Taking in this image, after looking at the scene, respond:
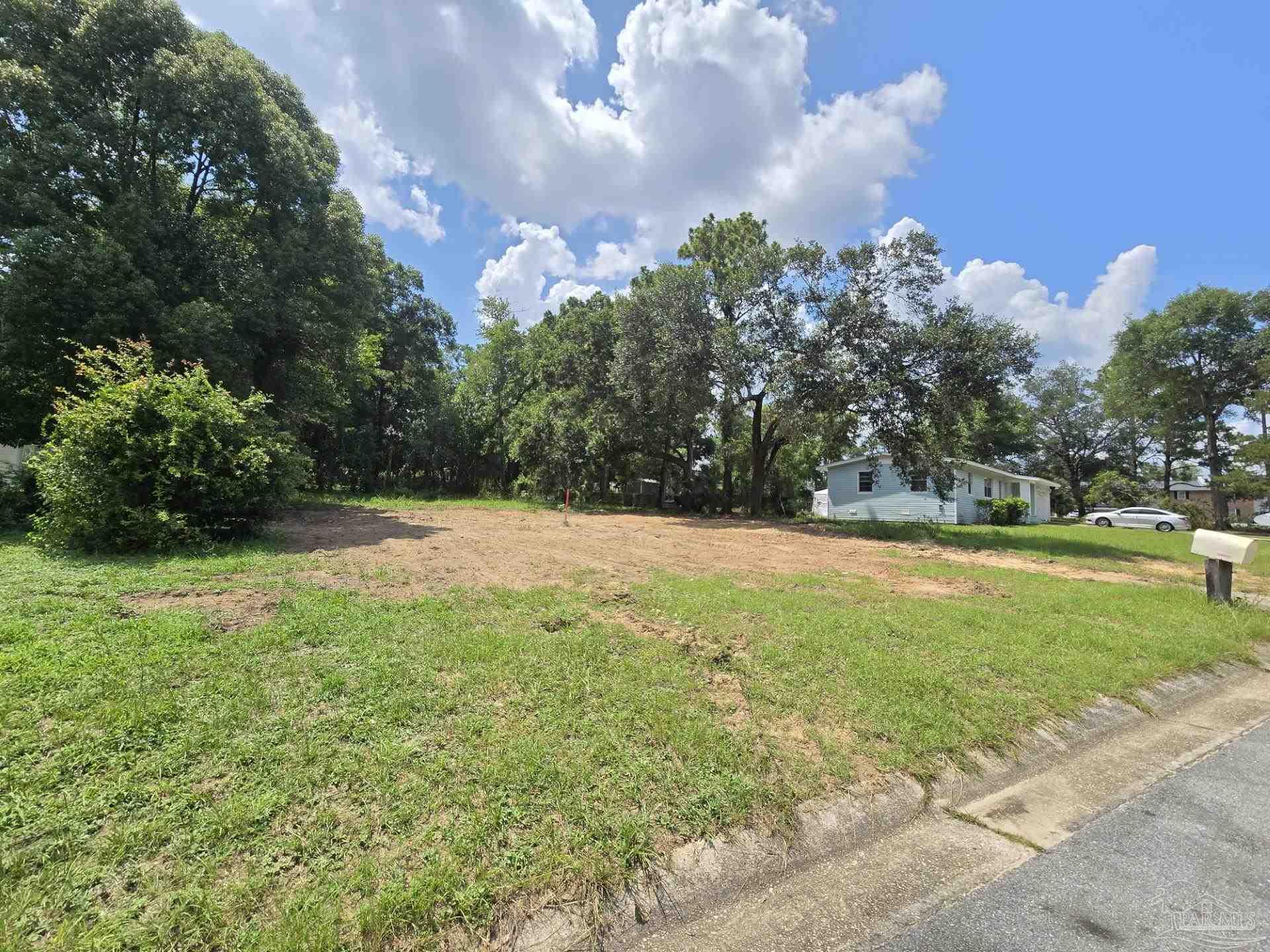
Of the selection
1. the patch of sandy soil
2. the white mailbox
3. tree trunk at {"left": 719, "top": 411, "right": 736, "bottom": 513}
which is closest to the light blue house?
tree trunk at {"left": 719, "top": 411, "right": 736, "bottom": 513}

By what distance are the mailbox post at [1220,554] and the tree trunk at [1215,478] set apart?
2886cm

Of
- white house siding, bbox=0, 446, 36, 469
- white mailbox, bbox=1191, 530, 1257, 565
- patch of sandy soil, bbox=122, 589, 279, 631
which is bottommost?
patch of sandy soil, bbox=122, 589, 279, 631

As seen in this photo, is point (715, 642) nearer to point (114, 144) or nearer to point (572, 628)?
point (572, 628)

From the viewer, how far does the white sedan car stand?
84.7 feet

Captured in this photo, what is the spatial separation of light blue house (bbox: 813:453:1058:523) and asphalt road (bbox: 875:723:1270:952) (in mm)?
22008

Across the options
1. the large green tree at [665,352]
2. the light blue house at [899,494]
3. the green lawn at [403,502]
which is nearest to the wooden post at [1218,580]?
the large green tree at [665,352]

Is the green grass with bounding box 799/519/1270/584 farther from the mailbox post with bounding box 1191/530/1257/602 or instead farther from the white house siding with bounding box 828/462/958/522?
the white house siding with bounding box 828/462/958/522

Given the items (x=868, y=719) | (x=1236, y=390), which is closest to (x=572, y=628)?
(x=868, y=719)

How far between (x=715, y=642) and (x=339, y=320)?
14.7m

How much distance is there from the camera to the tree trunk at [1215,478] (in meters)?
26.4

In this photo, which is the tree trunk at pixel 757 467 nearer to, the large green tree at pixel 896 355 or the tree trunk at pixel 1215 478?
the large green tree at pixel 896 355

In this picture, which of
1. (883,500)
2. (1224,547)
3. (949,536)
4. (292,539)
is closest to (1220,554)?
(1224,547)

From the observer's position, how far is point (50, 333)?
9922 mm

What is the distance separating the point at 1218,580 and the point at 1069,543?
9.35 metres
